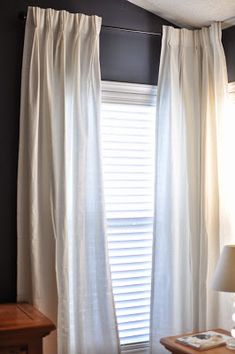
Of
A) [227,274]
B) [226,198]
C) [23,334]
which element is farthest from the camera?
[226,198]

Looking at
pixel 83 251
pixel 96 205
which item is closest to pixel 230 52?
pixel 96 205

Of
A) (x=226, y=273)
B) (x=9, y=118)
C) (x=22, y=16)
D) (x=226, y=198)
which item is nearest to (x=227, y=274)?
(x=226, y=273)

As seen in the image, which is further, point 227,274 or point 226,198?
point 226,198

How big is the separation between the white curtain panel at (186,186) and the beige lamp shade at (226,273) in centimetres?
58

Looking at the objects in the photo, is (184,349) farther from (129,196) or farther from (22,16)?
(22,16)

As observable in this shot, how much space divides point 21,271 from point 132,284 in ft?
2.61

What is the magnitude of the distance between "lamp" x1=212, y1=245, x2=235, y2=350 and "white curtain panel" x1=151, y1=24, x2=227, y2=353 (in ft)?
1.89

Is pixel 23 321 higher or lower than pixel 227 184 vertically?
lower

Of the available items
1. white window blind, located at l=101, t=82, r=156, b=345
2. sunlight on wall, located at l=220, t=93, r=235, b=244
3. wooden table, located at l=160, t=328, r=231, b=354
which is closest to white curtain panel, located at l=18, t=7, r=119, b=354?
white window blind, located at l=101, t=82, r=156, b=345

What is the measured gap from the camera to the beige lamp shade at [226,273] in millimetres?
2879

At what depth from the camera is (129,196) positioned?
11.6ft

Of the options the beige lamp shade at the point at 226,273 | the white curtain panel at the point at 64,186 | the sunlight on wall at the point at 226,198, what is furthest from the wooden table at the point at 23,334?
the sunlight on wall at the point at 226,198

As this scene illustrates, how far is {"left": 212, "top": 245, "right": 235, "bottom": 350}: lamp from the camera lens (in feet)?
9.45

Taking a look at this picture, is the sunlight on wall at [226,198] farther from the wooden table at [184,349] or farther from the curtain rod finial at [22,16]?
the curtain rod finial at [22,16]
